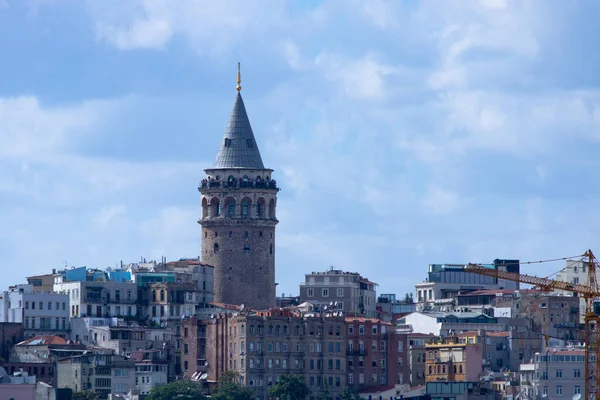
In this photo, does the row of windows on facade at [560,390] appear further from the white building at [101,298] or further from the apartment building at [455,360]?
the white building at [101,298]

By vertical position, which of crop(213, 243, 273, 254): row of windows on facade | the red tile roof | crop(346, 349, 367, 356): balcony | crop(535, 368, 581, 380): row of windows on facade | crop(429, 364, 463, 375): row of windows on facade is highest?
crop(213, 243, 273, 254): row of windows on facade

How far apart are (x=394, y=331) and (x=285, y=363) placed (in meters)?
9.86

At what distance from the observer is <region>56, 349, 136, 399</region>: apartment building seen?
18025cm

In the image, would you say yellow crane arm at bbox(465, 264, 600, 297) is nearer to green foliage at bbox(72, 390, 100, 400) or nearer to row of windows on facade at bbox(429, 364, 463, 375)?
row of windows on facade at bbox(429, 364, 463, 375)

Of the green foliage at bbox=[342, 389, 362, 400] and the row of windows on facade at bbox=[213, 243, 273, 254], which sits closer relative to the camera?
the green foliage at bbox=[342, 389, 362, 400]

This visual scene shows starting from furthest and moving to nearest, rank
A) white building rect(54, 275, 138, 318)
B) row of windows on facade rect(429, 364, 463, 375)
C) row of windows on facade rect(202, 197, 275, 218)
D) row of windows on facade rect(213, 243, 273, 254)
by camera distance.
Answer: row of windows on facade rect(202, 197, 275, 218) → row of windows on facade rect(213, 243, 273, 254) → white building rect(54, 275, 138, 318) → row of windows on facade rect(429, 364, 463, 375)

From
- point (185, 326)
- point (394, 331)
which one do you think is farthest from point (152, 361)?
Result: point (394, 331)

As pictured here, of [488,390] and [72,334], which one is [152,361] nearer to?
[72,334]

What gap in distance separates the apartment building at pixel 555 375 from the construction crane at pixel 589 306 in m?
0.91

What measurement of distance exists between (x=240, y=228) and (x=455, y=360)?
2127cm

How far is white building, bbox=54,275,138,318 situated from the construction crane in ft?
88.7

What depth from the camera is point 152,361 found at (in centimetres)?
18712

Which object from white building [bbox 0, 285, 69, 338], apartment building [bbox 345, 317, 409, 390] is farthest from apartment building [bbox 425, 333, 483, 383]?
white building [bbox 0, 285, 69, 338]

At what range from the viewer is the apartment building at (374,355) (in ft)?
611
